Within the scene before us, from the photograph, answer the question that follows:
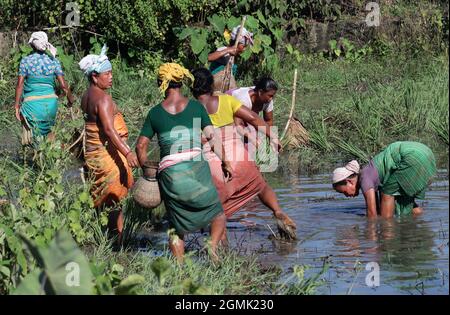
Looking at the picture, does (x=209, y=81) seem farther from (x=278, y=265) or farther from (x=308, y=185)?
(x=308, y=185)

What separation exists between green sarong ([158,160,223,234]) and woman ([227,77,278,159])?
160 cm

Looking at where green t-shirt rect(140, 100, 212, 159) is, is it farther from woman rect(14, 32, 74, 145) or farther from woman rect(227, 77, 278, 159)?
woman rect(14, 32, 74, 145)

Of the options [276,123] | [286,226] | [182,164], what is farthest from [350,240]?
[276,123]

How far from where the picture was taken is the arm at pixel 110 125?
24.8 feet

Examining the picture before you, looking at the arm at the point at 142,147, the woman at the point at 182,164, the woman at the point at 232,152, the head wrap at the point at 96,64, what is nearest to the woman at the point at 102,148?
the head wrap at the point at 96,64

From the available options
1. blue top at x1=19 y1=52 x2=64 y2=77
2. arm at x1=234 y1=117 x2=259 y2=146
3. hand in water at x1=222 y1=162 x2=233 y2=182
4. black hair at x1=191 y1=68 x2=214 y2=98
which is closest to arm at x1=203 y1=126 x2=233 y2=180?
hand in water at x1=222 y1=162 x2=233 y2=182

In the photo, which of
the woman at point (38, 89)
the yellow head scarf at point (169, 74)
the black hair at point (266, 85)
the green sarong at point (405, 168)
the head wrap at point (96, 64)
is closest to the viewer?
the yellow head scarf at point (169, 74)

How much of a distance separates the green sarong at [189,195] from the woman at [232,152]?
2.20 feet

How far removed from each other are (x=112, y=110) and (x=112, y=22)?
23.4 feet

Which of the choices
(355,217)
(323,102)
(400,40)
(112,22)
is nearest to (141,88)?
(112,22)

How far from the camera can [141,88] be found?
14.1 meters

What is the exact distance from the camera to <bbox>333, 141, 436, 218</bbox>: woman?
26.9 feet

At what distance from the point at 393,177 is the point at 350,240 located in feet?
1.94

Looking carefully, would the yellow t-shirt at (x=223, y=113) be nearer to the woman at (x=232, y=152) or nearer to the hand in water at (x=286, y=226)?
the woman at (x=232, y=152)
